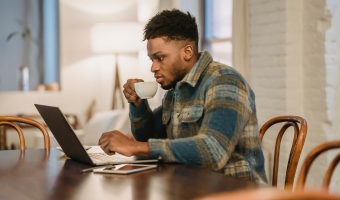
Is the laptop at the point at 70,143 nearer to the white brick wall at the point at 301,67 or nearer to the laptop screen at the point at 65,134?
the laptop screen at the point at 65,134

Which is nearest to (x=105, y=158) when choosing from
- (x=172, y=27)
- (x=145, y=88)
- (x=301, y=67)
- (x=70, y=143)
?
(x=70, y=143)

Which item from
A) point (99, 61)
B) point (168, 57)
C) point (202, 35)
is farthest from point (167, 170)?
point (99, 61)

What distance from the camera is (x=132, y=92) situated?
1.45m

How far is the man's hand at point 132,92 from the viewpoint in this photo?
1.42m

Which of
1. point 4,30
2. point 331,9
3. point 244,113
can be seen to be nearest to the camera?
point 244,113

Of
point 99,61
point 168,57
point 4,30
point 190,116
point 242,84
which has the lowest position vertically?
point 190,116

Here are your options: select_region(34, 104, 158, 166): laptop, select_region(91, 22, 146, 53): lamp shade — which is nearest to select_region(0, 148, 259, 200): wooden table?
select_region(34, 104, 158, 166): laptop

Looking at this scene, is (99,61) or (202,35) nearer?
(202,35)

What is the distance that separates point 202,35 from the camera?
3.69 metres

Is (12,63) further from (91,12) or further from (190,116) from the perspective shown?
(190,116)

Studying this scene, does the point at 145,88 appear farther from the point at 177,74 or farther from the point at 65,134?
the point at 65,134

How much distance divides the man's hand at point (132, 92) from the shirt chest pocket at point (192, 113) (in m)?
0.23

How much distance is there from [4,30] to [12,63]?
395mm

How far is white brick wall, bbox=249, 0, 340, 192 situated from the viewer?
212 centimetres
